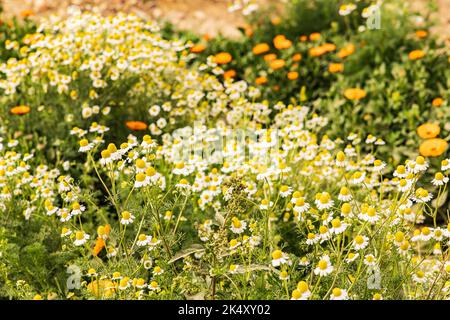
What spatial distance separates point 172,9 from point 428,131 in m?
3.46

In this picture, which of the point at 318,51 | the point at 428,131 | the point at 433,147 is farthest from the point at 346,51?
the point at 433,147

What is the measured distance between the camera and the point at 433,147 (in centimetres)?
348

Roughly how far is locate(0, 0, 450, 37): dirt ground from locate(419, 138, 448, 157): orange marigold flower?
9.20 feet

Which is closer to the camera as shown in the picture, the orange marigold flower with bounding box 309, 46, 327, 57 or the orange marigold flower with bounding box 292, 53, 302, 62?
the orange marigold flower with bounding box 309, 46, 327, 57

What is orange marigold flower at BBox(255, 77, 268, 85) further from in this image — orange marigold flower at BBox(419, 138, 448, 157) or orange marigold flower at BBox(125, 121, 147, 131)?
orange marigold flower at BBox(419, 138, 448, 157)

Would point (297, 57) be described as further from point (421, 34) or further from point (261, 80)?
point (421, 34)

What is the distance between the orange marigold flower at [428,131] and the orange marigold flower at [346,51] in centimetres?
94

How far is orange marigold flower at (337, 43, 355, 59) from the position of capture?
4.40m

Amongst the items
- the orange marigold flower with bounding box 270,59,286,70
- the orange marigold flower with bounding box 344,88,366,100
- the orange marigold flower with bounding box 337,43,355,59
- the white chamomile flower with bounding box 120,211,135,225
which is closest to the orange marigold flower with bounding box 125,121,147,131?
the orange marigold flower with bounding box 270,59,286,70

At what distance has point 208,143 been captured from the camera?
331 centimetres

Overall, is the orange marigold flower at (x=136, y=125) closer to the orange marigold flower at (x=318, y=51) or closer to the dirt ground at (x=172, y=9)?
the orange marigold flower at (x=318, y=51)

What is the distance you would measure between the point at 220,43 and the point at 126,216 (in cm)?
324
